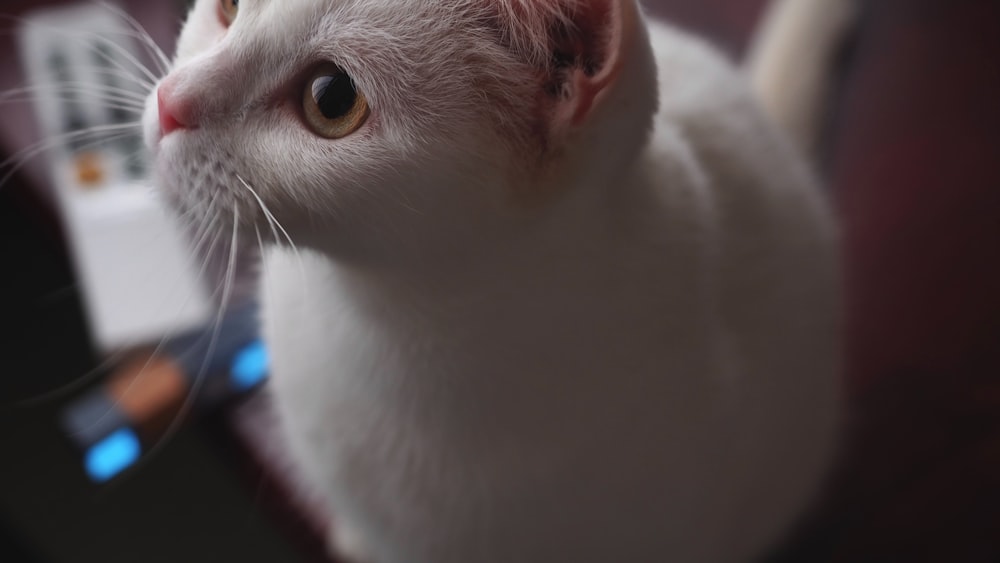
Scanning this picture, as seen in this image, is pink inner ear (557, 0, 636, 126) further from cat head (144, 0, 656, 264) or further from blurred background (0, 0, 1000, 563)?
blurred background (0, 0, 1000, 563)

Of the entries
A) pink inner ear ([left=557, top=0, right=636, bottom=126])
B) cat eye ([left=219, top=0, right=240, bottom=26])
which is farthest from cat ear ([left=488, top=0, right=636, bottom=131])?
cat eye ([left=219, top=0, right=240, bottom=26])

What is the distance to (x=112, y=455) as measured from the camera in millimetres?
883

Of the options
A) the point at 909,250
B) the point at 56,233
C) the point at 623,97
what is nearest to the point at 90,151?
the point at 56,233

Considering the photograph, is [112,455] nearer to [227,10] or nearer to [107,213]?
[107,213]

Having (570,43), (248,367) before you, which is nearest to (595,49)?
(570,43)

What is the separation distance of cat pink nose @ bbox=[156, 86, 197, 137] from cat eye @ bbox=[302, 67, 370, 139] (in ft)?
0.19

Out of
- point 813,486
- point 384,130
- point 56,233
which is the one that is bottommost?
point 56,233

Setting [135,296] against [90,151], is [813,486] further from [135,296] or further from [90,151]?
[90,151]

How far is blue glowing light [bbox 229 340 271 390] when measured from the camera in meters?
0.96

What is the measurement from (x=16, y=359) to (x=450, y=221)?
0.65 m

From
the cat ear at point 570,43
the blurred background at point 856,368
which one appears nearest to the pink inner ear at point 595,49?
the cat ear at point 570,43

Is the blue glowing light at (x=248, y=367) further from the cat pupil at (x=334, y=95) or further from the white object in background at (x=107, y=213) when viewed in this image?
the cat pupil at (x=334, y=95)

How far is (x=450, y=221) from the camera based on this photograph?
1.62 feet

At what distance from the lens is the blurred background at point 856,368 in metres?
0.92
